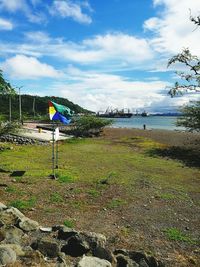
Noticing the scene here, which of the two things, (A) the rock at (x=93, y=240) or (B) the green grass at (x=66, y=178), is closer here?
(A) the rock at (x=93, y=240)

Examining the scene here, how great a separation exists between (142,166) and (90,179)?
17.5 feet

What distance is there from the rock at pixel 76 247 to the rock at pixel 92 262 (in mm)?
661

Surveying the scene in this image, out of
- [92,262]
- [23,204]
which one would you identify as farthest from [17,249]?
[23,204]

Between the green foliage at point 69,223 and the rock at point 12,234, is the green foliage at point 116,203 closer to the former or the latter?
the green foliage at point 69,223

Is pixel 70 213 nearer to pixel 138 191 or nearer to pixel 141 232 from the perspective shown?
pixel 141 232

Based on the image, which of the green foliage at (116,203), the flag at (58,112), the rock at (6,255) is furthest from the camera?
the flag at (58,112)

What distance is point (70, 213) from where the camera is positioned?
38.5 feet

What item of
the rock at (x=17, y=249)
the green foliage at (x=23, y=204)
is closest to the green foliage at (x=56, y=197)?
the green foliage at (x=23, y=204)

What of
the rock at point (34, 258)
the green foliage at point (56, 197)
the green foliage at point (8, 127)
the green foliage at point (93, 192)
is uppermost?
the green foliage at point (8, 127)

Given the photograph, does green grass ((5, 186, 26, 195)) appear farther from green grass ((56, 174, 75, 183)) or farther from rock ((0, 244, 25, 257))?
rock ((0, 244, 25, 257))

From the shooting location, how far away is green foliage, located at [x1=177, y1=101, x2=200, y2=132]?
31823 millimetres

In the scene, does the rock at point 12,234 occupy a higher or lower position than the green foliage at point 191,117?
lower

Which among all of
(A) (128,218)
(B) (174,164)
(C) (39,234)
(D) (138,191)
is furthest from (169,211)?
(B) (174,164)

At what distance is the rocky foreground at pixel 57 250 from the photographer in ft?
22.7
